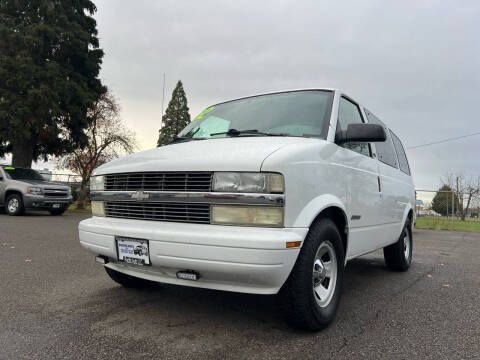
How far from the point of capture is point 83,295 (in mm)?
3252

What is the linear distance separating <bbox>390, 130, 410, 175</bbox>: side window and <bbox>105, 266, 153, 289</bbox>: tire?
3.65 m

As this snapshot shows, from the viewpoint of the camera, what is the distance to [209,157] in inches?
93.4

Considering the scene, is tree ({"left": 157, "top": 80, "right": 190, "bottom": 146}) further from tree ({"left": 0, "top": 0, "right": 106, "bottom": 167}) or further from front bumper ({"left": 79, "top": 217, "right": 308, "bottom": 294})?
front bumper ({"left": 79, "top": 217, "right": 308, "bottom": 294})

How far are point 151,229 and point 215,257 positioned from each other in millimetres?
529

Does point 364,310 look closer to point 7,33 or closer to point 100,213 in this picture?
point 100,213

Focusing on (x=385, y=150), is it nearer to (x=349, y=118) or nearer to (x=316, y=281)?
(x=349, y=118)

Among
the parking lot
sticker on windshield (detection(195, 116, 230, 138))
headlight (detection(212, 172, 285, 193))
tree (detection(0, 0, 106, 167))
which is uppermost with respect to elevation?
tree (detection(0, 0, 106, 167))

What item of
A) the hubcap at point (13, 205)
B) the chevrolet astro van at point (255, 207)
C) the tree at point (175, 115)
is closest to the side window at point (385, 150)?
the chevrolet astro van at point (255, 207)

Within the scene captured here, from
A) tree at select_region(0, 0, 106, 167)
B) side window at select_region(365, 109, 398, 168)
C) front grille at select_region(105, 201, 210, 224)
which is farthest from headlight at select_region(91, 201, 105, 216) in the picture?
tree at select_region(0, 0, 106, 167)

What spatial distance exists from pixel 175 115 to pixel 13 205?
89.9 feet

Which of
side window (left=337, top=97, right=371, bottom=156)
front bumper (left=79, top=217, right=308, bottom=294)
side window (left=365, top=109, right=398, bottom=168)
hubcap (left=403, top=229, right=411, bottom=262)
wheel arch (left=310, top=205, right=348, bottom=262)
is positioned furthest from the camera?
hubcap (left=403, top=229, right=411, bottom=262)

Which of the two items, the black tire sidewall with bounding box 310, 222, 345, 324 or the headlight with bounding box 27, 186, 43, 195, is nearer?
the black tire sidewall with bounding box 310, 222, 345, 324

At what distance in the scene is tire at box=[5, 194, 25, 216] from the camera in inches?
444

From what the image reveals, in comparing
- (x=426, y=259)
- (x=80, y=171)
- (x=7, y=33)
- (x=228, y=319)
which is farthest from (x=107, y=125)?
(x=228, y=319)
